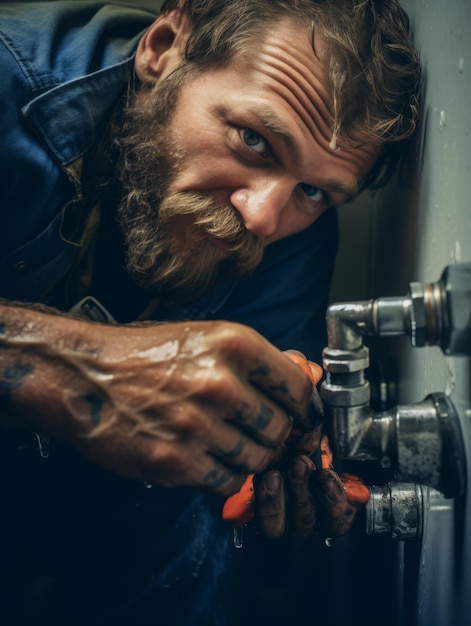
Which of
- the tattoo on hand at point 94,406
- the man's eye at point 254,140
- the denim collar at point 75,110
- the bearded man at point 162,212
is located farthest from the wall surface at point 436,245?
the denim collar at point 75,110

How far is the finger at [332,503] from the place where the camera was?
0.69 metres

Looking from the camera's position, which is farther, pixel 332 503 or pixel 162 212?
pixel 162 212

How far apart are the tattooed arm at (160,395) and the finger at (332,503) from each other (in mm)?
107

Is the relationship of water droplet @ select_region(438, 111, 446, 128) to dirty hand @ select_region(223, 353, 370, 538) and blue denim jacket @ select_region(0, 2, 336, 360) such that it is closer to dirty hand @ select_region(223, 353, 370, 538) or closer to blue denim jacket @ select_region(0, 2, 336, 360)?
dirty hand @ select_region(223, 353, 370, 538)

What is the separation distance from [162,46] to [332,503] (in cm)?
74

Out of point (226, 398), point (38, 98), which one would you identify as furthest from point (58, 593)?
point (38, 98)

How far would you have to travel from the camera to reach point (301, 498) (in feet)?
2.24

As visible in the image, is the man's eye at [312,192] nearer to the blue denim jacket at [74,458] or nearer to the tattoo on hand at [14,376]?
the blue denim jacket at [74,458]

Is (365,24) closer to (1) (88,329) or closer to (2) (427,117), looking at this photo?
(2) (427,117)

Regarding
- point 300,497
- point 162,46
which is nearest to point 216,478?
point 300,497

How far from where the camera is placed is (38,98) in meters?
0.89

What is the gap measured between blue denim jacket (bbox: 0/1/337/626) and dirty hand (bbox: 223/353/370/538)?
371 mm

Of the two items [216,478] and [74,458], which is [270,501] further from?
[74,458]

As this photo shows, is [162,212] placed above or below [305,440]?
above
